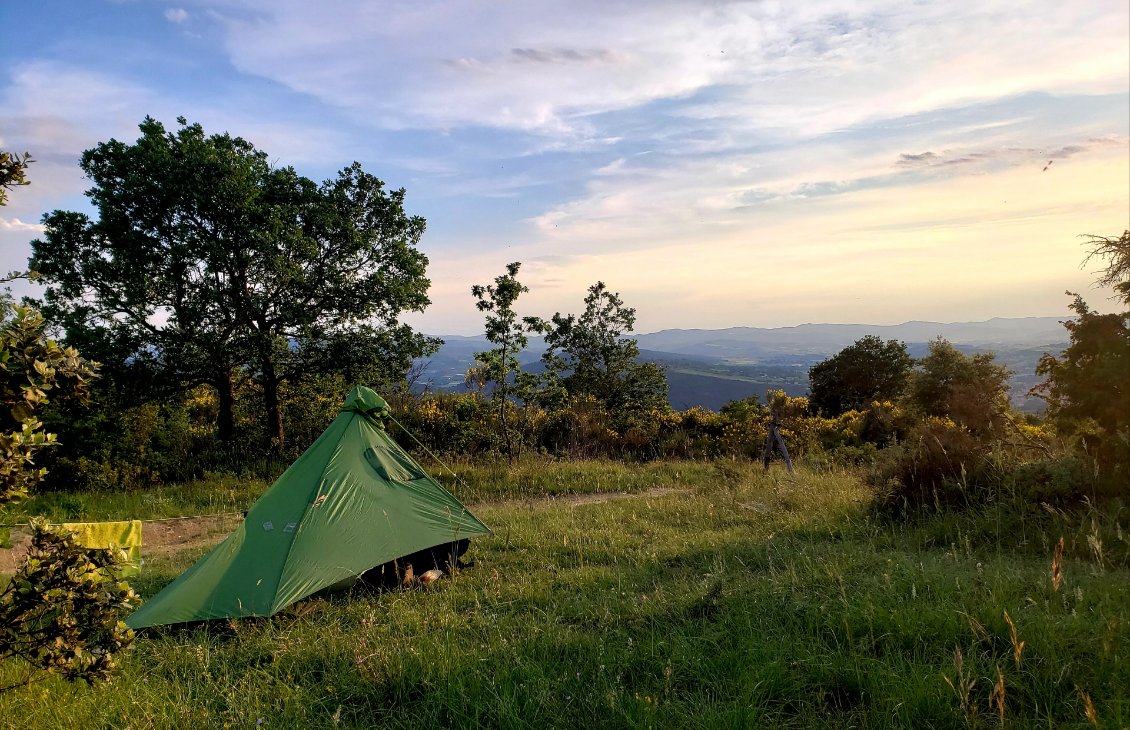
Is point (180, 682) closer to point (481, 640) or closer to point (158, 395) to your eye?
point (481, 640)

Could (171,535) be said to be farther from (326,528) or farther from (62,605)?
(62,605)

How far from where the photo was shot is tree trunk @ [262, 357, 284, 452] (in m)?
13.6

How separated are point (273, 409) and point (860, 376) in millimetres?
23489

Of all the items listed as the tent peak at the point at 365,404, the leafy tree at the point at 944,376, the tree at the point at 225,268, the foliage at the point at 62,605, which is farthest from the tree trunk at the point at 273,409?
the leafy tree at the point at 944,376

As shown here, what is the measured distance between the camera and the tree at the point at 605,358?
2441 cm

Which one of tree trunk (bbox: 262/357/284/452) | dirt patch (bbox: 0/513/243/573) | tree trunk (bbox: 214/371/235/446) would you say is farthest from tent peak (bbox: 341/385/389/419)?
tree trunk (bbox: 214/371/235/446)

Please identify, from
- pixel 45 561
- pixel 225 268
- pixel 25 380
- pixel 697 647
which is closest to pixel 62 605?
pixel 45 561

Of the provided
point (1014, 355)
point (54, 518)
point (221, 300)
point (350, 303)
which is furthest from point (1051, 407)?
point (1014, 355)

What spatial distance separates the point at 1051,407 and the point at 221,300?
13.9 meters

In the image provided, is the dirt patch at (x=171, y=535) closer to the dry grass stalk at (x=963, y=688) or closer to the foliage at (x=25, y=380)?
the foliage at (x=25, y=380)

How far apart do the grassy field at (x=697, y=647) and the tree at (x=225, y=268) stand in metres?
8.49

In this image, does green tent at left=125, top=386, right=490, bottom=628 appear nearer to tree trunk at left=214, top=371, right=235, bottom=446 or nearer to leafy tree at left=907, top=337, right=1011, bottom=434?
tree trunk at left=214, top=371, right=235, bottom=446

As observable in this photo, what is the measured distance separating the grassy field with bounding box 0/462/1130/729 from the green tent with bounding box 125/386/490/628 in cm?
25

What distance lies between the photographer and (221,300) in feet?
40.4
